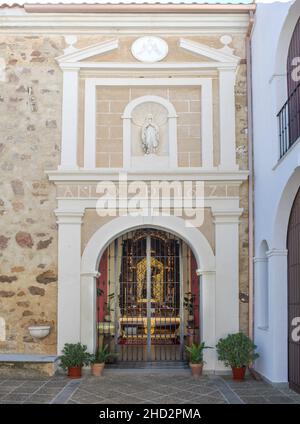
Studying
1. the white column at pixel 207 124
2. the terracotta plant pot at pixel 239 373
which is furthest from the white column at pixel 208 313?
the white column at pixel 207 124

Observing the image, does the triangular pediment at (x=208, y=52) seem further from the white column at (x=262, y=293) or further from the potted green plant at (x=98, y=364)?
the potted green plant at (x=98, y=364)

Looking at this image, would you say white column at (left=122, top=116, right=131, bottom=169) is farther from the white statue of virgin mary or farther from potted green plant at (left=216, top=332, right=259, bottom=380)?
potted green plant at (left=216, top=332, right=259, bottom=380)

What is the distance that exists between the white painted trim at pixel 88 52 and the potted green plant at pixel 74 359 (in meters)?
4.95

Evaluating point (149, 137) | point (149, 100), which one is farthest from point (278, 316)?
point (149, 100)

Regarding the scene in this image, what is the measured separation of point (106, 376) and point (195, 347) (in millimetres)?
1560

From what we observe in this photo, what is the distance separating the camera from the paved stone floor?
25.8 ft

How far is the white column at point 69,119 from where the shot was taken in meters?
10.3

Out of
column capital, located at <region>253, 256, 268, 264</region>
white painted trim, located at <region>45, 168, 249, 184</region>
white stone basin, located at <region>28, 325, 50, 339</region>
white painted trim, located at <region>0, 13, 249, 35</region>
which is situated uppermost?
white painted trim, located at <region>0, 13, 249, 35</region>

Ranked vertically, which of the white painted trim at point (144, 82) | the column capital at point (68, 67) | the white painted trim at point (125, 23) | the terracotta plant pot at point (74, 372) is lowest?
the terracotta plant pot at point (74, 372)

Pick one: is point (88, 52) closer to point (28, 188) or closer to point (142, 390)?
point (28, 188)

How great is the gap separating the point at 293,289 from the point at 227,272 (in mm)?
1866

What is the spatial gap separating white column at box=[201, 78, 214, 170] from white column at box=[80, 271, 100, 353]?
111 inches

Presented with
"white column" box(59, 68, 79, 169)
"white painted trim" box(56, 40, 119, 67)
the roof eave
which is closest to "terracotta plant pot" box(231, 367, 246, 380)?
"white column" box(59, 68, 79, 169)

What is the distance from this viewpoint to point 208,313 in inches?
398
